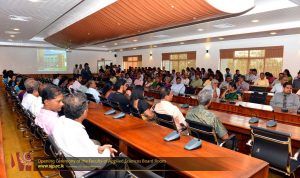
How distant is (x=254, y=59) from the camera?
31.8 ft

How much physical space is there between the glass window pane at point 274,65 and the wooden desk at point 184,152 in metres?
8.19

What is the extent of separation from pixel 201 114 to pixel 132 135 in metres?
0.94

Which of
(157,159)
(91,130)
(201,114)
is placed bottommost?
(91,130)

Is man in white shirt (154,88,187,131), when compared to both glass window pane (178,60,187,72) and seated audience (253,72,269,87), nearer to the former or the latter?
seated audience (253,72,269,87)

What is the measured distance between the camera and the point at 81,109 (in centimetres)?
189

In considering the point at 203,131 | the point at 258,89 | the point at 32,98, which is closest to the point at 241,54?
the point at 258,89

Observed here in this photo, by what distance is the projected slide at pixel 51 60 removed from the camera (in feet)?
50.9

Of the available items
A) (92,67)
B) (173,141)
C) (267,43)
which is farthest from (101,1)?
(92,67)

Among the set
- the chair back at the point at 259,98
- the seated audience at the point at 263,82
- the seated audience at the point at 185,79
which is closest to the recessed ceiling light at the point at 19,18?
the seated audience at the point at 185,79

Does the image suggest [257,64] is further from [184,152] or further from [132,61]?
[132,61]

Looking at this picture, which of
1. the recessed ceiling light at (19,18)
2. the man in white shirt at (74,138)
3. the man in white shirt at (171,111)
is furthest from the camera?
the recessed ceiling light at (19,18)

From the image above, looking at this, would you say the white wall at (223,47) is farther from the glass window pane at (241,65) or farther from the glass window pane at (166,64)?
the glass window pane at (241,65)

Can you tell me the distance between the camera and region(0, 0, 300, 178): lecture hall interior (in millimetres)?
1750

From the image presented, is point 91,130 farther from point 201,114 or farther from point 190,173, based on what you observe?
point 190,173
